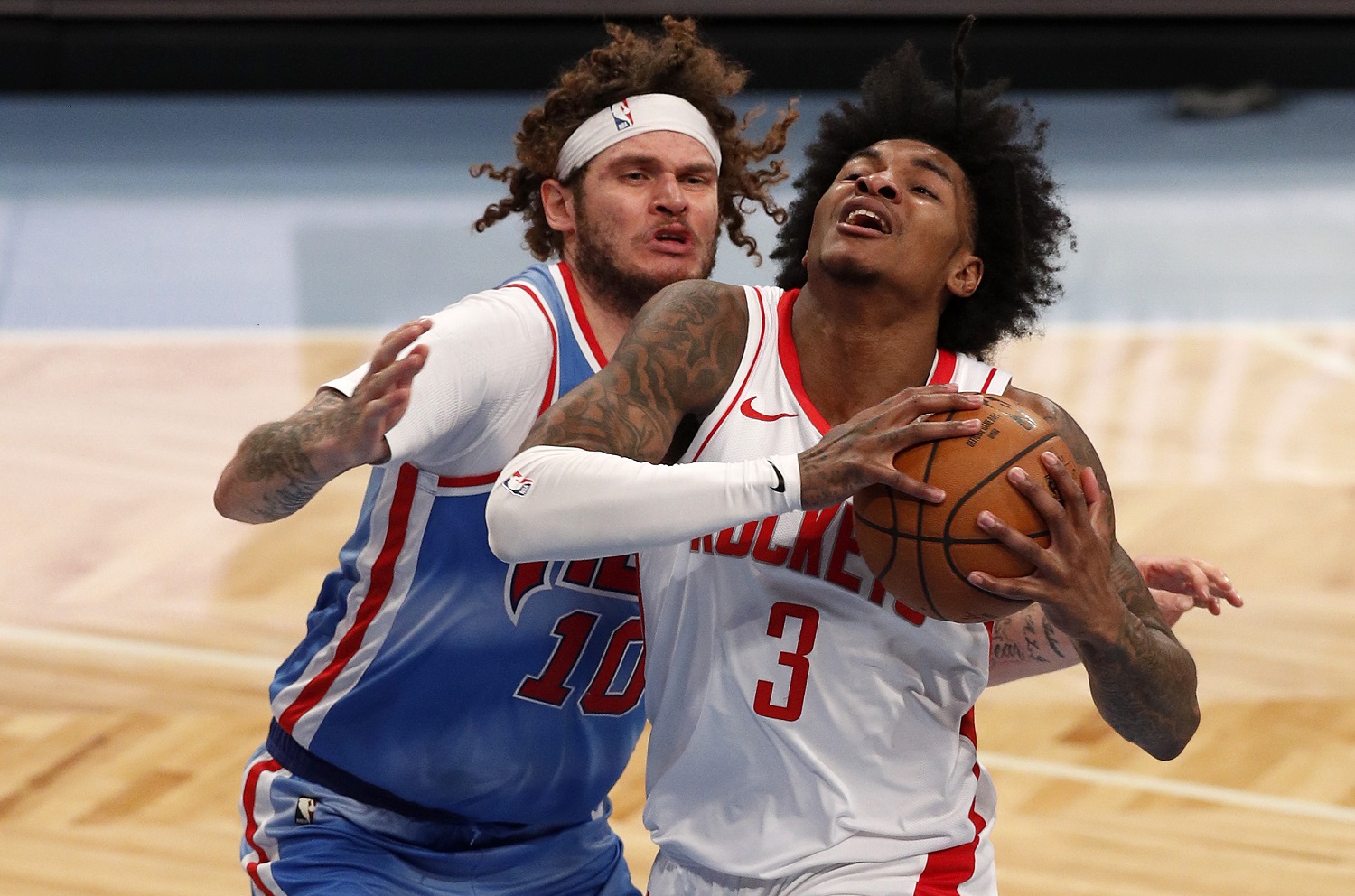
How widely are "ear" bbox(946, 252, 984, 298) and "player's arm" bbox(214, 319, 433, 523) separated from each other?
1.10 m

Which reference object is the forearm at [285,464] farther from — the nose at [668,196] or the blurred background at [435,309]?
the blurred background at [435,309]

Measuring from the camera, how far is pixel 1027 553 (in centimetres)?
325

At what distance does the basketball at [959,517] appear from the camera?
3273 millimetres

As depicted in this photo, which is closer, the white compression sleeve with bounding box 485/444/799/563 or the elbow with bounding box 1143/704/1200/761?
the white compression sleeve with bounding box 485/444/799/563

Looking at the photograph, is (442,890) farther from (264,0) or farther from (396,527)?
(264,0)

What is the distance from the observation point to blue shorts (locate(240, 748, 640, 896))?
409cm

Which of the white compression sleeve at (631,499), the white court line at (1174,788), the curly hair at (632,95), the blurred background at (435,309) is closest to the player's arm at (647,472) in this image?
the white compression sleeve at (631,499)

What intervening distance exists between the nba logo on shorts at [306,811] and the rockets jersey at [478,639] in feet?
0.31

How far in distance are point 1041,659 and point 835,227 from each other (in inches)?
43.9

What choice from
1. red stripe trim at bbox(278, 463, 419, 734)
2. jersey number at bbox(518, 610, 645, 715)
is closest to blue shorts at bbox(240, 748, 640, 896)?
red stripe trim at bbox(278, 463, 419, 734)

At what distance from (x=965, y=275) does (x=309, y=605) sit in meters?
4.47

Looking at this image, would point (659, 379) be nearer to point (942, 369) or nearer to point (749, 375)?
point (749, 375)

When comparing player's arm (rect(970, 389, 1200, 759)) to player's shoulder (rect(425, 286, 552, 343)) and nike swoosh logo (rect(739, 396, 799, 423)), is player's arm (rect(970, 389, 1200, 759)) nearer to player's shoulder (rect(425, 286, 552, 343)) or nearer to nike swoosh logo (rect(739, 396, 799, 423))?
nike swoosh logo (rect(739, 396, 799, 423))

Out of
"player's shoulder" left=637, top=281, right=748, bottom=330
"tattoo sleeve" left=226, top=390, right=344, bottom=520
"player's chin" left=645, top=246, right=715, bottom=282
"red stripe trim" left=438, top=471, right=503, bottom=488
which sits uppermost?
"player's shoulder" left=637, top=281, right=748, bottom=330
